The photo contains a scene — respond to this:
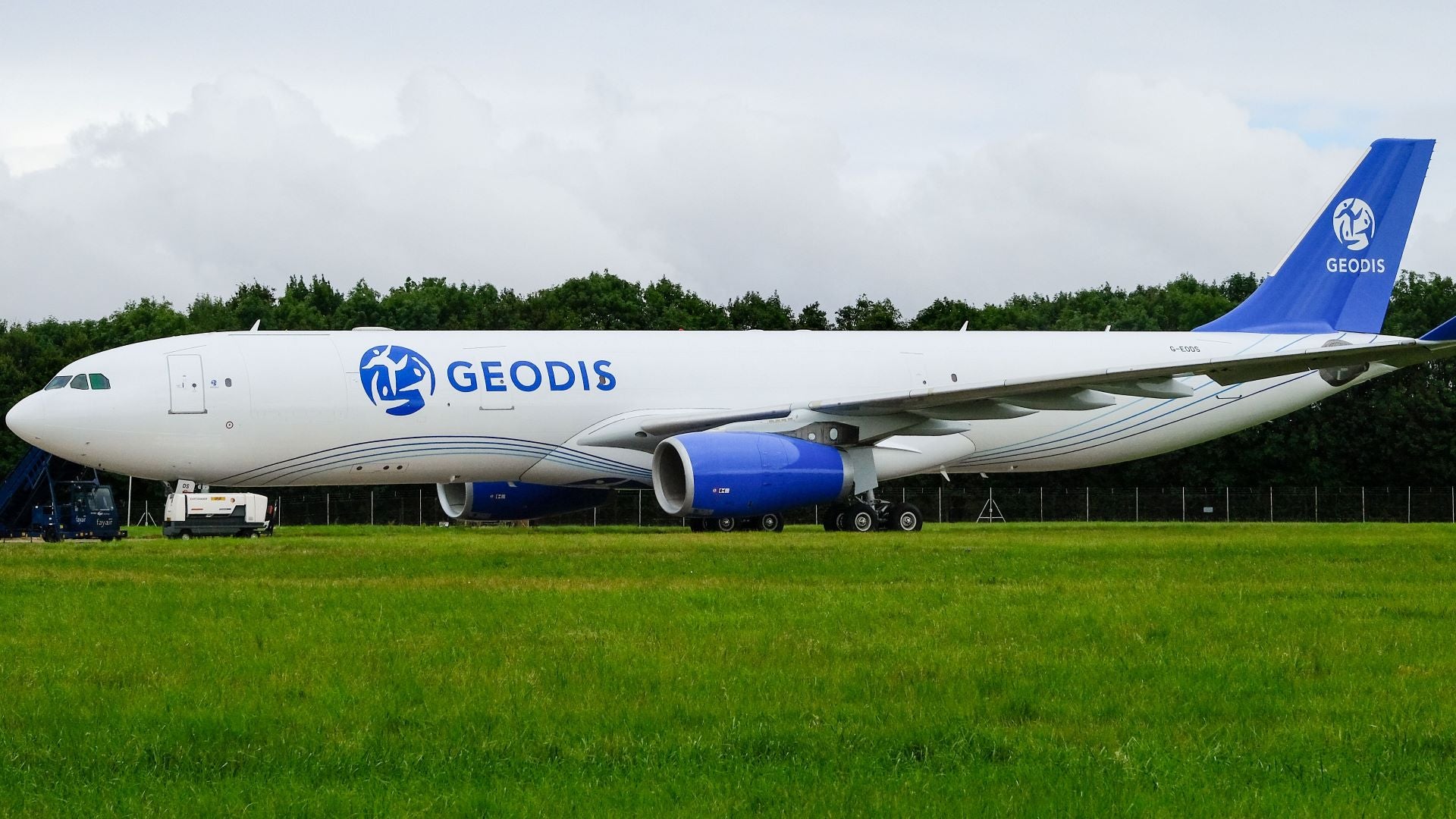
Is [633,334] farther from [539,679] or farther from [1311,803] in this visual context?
[1311,803]

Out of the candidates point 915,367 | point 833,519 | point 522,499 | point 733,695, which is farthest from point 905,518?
point 733,695

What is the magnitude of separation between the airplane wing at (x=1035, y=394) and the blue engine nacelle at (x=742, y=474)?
1.12 metres

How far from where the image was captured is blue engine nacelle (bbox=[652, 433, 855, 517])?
21281 millimetres

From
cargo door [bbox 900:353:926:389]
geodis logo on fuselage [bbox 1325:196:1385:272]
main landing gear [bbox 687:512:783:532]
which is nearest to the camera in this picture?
cargo door [bbox 900:353:926:389]

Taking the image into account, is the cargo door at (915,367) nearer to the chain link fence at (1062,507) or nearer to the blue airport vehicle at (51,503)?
the blue airport vehicle at (51,503)

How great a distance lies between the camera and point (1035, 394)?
2302 cm

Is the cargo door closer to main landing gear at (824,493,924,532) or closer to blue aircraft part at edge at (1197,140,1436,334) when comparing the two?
main landing gear at (824,493,924,532)

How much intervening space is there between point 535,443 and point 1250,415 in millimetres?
13095

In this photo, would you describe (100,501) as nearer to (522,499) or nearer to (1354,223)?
(522,499)

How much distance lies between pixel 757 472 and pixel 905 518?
391 cm

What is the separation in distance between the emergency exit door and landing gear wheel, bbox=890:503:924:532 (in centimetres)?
1009

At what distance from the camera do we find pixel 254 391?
21734mm

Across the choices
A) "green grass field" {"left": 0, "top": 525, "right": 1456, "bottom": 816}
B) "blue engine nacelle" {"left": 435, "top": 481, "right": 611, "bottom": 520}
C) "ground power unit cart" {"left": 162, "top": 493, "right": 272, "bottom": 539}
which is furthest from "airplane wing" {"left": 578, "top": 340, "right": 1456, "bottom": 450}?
"green grass field" {"left": 0, "top": 525, "right": 1456, "bottom": 816}

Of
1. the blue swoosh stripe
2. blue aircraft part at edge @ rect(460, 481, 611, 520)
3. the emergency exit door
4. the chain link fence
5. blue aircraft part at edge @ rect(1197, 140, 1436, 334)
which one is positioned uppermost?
blue aircraft part at edge @ rect(1197, 140, 1436, 334)
